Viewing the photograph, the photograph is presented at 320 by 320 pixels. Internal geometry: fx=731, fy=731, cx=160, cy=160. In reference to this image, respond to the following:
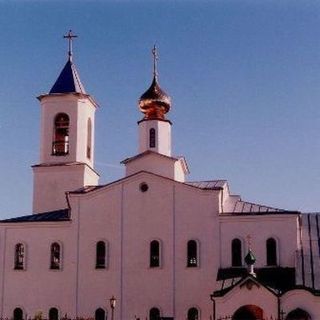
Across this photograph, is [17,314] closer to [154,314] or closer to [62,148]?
[154,314]

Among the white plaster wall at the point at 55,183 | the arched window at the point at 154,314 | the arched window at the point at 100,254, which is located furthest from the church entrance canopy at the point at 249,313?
the white plaster wall at the point at 55,183

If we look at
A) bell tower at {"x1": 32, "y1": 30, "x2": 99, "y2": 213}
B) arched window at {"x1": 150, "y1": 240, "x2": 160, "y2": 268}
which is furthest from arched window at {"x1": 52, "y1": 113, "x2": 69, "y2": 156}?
arched window at {"x1": 150, "y1": 240, "x2": 160, "y2": 268}

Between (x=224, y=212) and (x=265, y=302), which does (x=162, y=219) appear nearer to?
(x=224, y=212)

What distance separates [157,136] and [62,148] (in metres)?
4.43

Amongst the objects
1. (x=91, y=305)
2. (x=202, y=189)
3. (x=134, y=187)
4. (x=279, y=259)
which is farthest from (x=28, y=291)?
(x=279, y=259)

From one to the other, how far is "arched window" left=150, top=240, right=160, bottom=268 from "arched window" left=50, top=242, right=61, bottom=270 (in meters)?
3.97

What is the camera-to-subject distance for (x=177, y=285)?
29500mm

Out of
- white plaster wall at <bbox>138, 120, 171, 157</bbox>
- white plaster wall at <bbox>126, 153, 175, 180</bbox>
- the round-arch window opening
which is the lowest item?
the round-arch window opening

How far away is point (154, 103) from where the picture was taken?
34.5 metres

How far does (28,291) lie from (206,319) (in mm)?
7640

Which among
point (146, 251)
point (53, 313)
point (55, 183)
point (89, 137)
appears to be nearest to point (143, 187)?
point (146, 251)

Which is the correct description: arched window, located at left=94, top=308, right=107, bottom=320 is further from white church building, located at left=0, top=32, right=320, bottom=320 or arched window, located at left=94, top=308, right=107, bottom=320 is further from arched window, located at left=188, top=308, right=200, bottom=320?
arched window, located at left=188, top=308, right=200, bottom=320

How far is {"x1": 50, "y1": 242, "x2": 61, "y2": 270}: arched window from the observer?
30.8 m

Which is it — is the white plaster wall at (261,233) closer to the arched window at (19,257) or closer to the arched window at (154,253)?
the arched window at (154,253)
